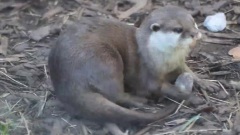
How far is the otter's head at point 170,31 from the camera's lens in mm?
4094

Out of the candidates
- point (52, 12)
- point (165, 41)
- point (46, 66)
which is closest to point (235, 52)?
point (165, 41)

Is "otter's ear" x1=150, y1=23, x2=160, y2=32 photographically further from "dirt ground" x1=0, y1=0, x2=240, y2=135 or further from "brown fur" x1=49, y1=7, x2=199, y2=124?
"dirt ground" x1=0, y1=0, x2=240, y2=135

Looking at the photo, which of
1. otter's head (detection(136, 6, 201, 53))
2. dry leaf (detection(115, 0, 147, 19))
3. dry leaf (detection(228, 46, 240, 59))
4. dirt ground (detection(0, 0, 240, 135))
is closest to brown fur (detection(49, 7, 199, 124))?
otter's head (detection(136, 6, 201, 53))

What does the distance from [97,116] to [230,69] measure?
1012 mm

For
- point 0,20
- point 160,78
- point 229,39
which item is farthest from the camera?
point 0,20

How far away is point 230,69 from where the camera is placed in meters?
4.57

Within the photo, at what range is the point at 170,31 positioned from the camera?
13.5 ft

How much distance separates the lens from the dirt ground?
13.5 feet

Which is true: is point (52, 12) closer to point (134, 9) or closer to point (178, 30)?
point (134, 9)

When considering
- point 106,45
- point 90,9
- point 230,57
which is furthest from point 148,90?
point 90,9

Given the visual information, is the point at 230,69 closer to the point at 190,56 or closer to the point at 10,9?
the point at 190,56

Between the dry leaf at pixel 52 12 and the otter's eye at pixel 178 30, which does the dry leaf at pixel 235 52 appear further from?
the dry leaf at pixel 52 12

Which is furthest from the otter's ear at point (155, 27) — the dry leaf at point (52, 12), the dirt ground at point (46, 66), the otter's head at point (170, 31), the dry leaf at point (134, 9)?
the dry leaf at point (52, 12)

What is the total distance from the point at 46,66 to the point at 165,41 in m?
0.91
